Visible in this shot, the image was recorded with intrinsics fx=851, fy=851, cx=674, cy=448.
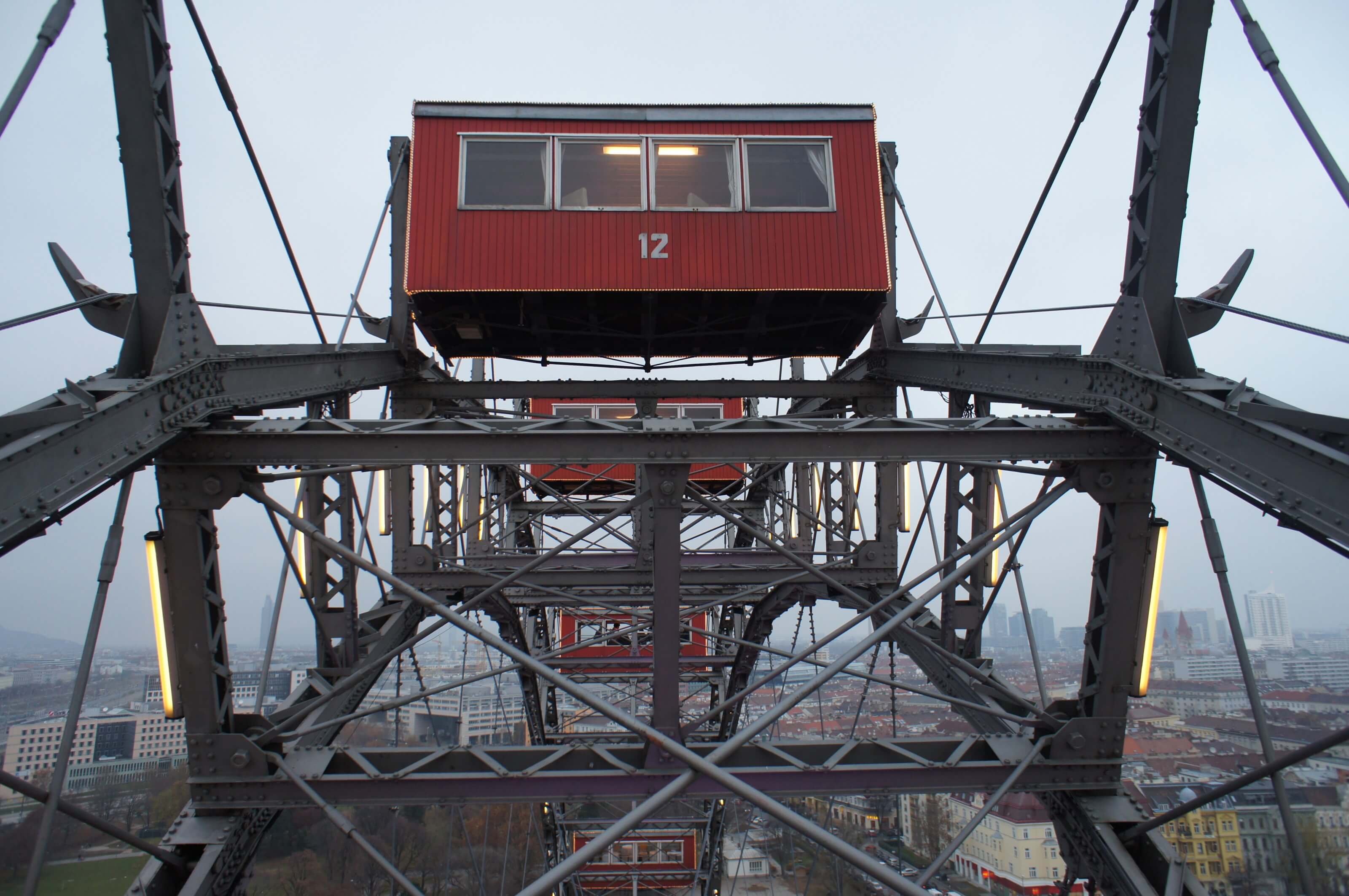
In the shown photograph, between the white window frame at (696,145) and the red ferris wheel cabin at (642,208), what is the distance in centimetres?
2

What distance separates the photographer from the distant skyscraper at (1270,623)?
20350 millimetres

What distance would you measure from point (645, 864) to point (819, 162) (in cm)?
2128

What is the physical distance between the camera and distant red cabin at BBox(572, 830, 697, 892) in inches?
978

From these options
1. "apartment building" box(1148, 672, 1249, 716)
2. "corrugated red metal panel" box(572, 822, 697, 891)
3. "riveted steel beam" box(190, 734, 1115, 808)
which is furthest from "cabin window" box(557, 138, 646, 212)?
"apartment building" box(1148, 672, 1249, 716)

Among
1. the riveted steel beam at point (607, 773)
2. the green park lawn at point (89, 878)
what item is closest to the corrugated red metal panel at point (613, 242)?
the riveted steel beam at point (607, 773)

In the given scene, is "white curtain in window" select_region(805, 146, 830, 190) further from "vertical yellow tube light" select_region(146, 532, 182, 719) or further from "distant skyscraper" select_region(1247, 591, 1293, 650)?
"distant skyscraper" select_region(1247, 591, 1293, 650)

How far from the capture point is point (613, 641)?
19781 mm

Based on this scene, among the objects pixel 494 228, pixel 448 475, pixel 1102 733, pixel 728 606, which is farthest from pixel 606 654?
pixel 1102 733

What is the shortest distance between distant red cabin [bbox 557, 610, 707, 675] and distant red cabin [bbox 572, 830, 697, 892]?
4.99 m

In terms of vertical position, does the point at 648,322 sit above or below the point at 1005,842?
above

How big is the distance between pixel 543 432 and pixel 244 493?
8.95ft

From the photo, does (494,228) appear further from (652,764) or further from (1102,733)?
(1102,733)

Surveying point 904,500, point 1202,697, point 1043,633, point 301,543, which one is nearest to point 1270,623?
point 1202,697

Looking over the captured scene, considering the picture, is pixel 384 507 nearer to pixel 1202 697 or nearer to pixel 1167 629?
pixel 1202 697
